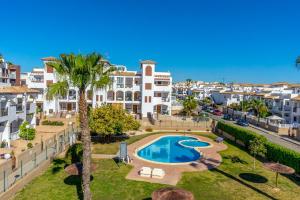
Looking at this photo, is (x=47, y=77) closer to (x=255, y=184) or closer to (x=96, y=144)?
(x=96, y=144)

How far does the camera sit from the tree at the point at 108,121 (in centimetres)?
3338

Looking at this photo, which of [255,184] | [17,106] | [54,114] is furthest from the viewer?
[54,114]

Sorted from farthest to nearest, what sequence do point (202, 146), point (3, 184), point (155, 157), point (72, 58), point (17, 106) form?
1. point (202, 146)
2. point (17, 106)
3. point (155, 157)
4. point (3, 184)
5. point (72, 58)

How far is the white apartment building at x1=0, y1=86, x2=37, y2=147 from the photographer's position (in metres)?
29.3

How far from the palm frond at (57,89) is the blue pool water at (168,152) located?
1655cm

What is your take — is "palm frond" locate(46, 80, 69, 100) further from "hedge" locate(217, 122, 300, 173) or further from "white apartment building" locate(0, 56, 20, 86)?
"white apartment building" locate(0, 56, 20, 86)

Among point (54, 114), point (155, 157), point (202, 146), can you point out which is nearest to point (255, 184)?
point (155, 157)

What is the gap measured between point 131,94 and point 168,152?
1129 inches

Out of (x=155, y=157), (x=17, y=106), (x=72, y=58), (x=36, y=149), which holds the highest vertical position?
(x=72, y=58)

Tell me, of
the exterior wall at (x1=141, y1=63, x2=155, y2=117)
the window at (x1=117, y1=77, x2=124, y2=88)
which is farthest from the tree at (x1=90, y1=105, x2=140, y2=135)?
the window at (x1=117, y1=77, x2=124, y2=88)

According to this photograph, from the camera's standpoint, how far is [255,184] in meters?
20.7

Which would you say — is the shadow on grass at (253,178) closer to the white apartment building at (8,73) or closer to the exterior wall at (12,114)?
the exterior wall at (12,114)

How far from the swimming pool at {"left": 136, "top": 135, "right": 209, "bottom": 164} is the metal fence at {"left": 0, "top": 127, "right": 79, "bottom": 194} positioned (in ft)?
30.4

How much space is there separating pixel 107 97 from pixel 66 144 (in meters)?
30.3
